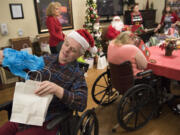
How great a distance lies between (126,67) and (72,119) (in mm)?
780

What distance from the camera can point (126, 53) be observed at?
1.69 metres

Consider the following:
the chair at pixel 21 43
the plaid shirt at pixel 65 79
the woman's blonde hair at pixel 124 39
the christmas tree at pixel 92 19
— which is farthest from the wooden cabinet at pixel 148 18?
the plaid shirt at pixel 65 79

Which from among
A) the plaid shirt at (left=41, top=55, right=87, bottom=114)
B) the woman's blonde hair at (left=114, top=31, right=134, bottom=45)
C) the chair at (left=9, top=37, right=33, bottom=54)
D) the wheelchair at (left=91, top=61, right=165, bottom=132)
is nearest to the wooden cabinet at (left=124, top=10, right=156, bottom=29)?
the chair at (left=9, top=37, right=33, bottom=54)

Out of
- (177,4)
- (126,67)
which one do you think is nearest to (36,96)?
(126,67)

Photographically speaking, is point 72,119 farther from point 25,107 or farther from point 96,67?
point 96,67

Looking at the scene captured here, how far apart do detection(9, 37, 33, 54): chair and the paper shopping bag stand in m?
2.06

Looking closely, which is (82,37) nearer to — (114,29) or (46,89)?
(46,89)

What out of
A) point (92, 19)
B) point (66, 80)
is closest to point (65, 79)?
point (66, 80)

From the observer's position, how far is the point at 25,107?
3.00ft

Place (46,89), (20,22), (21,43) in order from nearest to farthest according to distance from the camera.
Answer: (46,89) → (21,43) → (20,22)

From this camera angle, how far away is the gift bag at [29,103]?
0.90 m

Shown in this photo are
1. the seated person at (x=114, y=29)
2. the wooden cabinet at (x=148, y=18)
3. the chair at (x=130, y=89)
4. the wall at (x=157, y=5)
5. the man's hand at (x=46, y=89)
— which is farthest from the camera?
the wall at (x=157, y=5)

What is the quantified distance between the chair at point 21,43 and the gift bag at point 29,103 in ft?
6.77

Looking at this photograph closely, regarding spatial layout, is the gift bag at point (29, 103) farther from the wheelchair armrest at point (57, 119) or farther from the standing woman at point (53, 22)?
the standing woman at point (53, 22)
